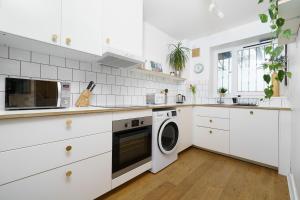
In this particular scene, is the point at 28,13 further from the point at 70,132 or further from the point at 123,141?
the point at 123,141

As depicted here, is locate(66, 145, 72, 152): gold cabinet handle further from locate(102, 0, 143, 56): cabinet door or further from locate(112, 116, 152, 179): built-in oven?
locate(102, 0, 143, 56): cabinet door

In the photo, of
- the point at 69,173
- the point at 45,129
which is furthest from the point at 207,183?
the point at 45,129

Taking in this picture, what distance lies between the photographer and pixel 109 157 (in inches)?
53.3

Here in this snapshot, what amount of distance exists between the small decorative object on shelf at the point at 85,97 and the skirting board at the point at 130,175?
0.89 meters

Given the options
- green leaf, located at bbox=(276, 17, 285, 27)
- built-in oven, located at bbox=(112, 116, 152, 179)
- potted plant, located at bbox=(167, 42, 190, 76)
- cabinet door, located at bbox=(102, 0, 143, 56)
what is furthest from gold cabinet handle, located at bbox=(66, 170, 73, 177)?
potted plant, located at bbox=(167, 42, 190, 76)

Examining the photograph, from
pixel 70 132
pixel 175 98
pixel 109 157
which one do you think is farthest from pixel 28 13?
pixel 175 98

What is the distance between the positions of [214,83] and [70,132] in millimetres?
3023

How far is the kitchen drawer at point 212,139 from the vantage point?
2352 millimetres

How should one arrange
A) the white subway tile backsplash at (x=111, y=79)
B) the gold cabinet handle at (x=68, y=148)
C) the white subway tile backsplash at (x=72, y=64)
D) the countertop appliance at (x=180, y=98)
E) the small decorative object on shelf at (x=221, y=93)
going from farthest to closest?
the countertop appliance at (x=180, y=98), the small decorative object on shelf at (x=221, y=93), the white subway tile backsplash at (x=111, y=79), the white subway tile backsplash at (x=72, y=64), the gold cabinet handle at (x=68, y=148)

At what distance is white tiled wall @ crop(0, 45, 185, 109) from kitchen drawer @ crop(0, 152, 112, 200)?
75cm

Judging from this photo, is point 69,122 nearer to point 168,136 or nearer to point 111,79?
point 111,79

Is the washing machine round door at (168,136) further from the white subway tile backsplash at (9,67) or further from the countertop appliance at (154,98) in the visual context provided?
the white subway tile backsplash at (9,67)

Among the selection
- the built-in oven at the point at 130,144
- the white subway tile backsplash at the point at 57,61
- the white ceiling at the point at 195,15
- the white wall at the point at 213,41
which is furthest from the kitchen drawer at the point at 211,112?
the white subway tile backsplash at the point at 57,61

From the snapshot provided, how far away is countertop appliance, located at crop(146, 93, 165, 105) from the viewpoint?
235 cm
